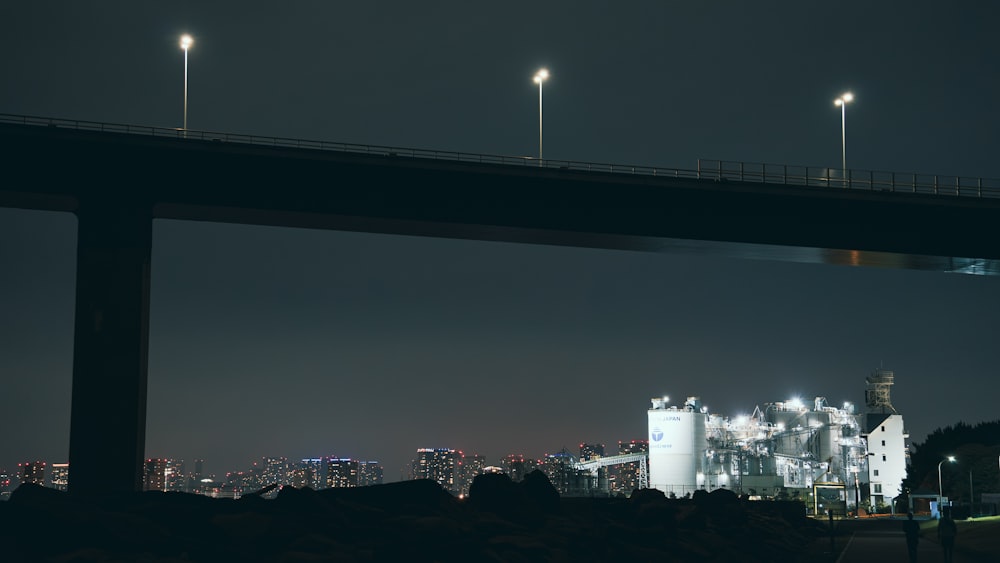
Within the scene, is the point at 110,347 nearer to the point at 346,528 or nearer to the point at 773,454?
the point at 346,528

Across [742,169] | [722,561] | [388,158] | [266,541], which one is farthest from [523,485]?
[742,169]

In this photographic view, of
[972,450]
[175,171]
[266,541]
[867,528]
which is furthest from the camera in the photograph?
[972,450]

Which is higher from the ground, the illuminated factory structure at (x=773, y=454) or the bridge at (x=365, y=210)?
the bridge at (x=365, y=210)

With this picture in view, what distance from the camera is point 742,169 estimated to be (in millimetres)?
62656

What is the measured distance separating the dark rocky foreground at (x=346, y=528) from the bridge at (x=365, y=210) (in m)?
16.4

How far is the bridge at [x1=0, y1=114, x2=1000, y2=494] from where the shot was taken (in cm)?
5259

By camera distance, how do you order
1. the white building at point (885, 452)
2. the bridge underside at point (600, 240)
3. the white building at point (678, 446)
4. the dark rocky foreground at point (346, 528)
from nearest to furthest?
the dark rocky foreground at point (346, 528) < the bridge underside at point (600, 240) < the white building at point (678, 446) < the white building at point (885, 452)

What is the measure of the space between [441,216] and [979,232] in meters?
29.0

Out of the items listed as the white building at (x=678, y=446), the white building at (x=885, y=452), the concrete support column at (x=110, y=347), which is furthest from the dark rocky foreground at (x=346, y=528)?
the white building at (x=885, y=452)

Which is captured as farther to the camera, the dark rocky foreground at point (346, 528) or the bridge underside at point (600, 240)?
the bridge underside at point (600, 240)

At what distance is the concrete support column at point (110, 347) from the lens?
51312 millimetres

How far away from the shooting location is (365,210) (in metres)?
58.4

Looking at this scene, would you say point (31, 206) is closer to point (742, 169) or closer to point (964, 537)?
point (742, 169)

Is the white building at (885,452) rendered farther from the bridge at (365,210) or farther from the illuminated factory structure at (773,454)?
the bridge at (365,210)
